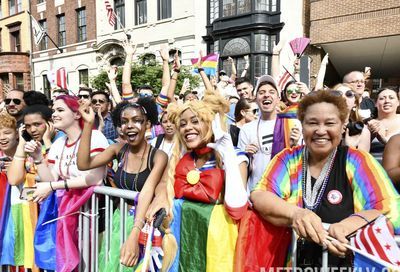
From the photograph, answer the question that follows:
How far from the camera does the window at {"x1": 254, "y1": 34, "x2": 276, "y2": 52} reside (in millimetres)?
14851

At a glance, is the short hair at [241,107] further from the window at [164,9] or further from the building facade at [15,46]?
the building facade at [15,46]

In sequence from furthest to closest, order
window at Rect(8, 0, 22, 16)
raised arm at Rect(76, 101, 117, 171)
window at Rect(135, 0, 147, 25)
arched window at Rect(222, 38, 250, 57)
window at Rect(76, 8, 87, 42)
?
window at Rect(8, 0, 22, 16), window at Rect(76, 8, 87, 42), window at Rect(135, 0, 147, 25), arched window at Rect(222, 38, 250, 57), raised arm at Rect(76, 101, 117, 171)

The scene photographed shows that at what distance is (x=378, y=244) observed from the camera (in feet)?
5.35

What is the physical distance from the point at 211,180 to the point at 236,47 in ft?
45.6

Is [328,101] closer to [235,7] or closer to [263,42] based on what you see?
[263,42]

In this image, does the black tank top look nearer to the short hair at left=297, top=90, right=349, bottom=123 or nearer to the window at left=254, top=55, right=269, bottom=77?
the short hair at left=297, top=90, right=349, bottom=123

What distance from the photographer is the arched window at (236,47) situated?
15.2 meters

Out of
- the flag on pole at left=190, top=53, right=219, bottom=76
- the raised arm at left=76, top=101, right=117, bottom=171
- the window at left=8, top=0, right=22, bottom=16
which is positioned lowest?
the raised arm at left=76, top=101, right=117, bottom=171

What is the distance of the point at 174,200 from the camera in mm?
2436

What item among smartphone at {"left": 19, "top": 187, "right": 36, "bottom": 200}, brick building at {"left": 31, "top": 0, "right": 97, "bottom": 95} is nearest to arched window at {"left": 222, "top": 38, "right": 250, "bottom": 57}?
brick building at {"left": 31, "top": 0, "right": 97, "bottom": 95}

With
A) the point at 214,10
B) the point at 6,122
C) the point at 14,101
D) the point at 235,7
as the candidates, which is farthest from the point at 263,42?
the point at 6,122

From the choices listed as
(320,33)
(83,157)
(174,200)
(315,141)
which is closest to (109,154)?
(83,157)

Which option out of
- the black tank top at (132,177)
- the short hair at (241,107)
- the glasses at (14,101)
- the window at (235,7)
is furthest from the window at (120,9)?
the black tank top at (132,177)

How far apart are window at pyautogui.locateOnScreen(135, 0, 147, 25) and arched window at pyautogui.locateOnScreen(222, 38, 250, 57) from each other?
5.62 meters
